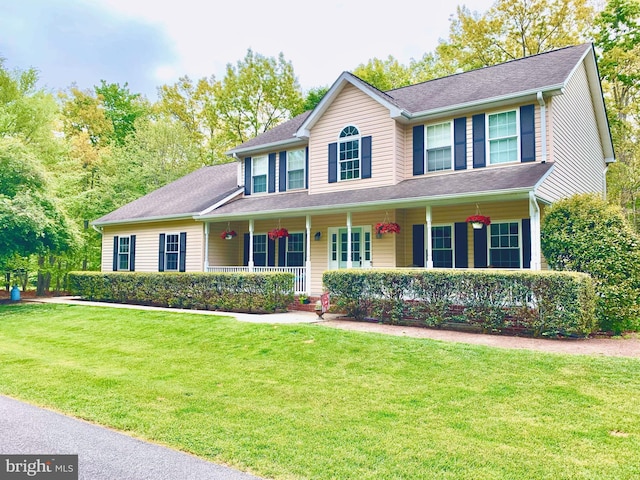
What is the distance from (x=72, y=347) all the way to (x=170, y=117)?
30.4m

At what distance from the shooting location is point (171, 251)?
18609 mm

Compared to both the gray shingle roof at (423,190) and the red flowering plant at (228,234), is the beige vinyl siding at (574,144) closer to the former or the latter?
the gray shingle roof at (423,190)

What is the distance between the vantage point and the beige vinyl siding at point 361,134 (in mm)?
14375

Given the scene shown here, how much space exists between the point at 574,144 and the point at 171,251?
48.8 ft

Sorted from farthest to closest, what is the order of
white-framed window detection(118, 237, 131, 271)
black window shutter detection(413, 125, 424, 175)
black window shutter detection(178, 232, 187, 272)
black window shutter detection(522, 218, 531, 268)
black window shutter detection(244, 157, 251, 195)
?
white-framed window detection(118, 237, 131, 271) < black window shutter detection(244, 157, 251, 195) < black window shutter detection(178, 232, 187, 272) < black window shutter detection(413, 125, 424, 175) < black window shutter detection(522, 218, 531, 268)

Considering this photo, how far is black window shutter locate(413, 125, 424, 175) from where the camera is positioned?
14.2m

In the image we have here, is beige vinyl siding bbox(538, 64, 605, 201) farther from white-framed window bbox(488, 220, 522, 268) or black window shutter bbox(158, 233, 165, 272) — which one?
black window shutter bbox(158, 233, 165, 272)

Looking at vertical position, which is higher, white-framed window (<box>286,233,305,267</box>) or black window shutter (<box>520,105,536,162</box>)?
black window shutter (<box>520,105,536,162</box>)

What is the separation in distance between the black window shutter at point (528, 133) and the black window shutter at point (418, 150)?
2.88m

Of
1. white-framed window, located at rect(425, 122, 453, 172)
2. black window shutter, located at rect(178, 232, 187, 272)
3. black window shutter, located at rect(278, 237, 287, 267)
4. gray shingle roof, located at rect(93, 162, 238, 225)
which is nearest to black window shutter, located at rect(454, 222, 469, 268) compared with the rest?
white-framed window, located at rect(425, 122, 453, 172)

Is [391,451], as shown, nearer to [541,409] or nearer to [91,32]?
[541,409]

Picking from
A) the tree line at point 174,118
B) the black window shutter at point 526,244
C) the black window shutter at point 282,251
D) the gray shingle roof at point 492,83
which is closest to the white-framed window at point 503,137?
the gray shingle roof at point 492,83

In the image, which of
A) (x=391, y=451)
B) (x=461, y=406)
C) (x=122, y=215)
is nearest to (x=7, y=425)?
(x=391, y=451)

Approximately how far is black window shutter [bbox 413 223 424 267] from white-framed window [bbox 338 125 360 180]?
263 centimetres
